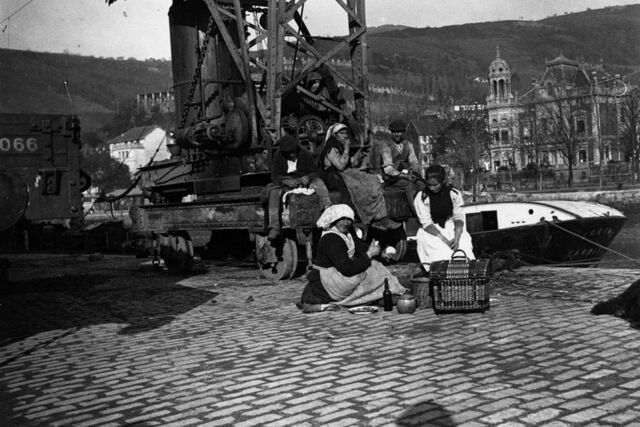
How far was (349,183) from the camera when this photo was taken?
11.9m

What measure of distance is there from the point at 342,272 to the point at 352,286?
0.22 meters

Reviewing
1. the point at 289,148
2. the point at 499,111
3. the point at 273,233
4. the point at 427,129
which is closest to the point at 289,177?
the point at 289,148

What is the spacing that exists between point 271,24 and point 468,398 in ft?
34.5

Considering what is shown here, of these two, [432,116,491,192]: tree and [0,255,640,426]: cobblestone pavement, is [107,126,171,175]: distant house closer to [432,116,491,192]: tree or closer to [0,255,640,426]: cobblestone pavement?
[432,116,491,192]: tree

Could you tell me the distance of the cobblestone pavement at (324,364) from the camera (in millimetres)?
4973

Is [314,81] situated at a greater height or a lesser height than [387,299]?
greater

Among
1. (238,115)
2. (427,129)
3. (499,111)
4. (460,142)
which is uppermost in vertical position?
(499,111)

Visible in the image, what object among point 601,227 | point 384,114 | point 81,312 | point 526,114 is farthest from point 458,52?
point 81,312

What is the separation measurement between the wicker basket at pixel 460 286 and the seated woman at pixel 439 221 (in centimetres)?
116

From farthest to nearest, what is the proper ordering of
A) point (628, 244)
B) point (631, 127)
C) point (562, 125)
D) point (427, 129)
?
point (427, 129)
point (562, 125)
point (631, 127)
point (628, 244)

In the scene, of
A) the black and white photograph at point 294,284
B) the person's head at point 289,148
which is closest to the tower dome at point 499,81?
the black and white photograph at point 294,284

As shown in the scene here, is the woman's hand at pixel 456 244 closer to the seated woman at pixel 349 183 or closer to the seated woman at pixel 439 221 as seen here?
the seated woman at pixel 439 221

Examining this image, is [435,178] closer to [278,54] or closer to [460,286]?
[460,286]

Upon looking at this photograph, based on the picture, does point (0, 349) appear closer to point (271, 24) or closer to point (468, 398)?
point (468, 398)
